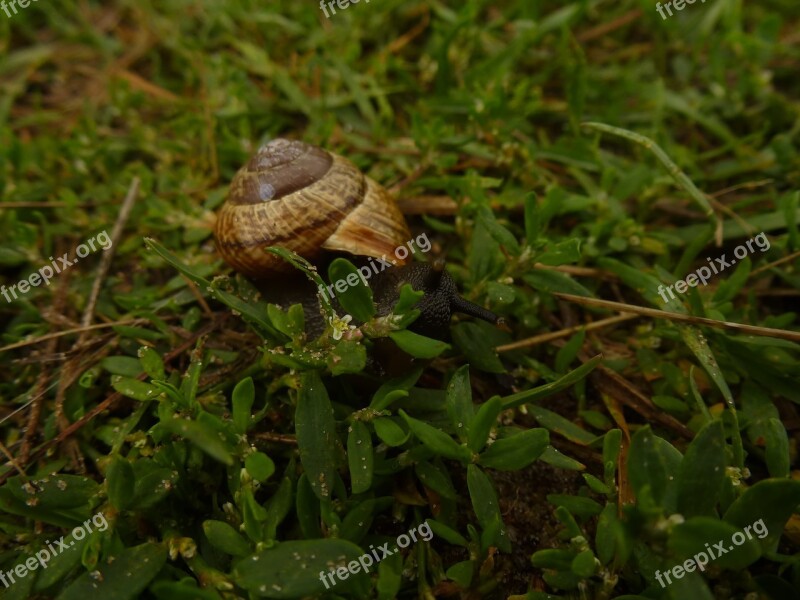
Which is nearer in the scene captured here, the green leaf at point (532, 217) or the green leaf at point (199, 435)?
the green leaf at point (199, 435)

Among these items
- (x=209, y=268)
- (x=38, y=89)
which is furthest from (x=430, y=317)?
(x=38, y=89)

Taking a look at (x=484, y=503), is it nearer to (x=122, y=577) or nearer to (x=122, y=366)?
(x=122, y=577)

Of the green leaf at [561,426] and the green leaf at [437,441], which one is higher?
the green leaf at [437,441]

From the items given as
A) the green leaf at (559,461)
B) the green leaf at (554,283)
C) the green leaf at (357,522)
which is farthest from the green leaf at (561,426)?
the green leaf at (357,522)

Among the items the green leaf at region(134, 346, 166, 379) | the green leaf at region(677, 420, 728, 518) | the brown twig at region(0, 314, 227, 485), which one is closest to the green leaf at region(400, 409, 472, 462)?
the green leaf at region(677, 420, 728, 518)

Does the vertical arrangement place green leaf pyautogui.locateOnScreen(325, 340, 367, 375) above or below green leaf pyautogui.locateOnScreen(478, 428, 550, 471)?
above

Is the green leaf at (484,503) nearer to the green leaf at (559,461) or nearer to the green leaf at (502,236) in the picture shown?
the green leaf at (559,461)

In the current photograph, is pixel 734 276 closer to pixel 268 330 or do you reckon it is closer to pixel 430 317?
pixel 430 317

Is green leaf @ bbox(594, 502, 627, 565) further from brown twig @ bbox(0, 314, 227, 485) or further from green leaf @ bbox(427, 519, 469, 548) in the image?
brown twig @ bbox(0, 314, 227, 485)
